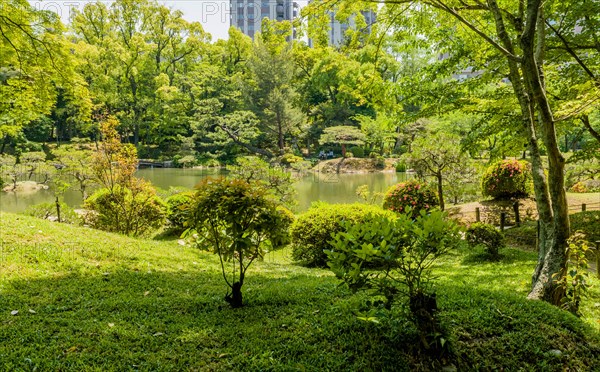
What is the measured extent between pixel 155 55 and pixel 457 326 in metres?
37.9

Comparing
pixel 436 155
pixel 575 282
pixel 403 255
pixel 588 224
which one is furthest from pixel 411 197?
pixel 403 255

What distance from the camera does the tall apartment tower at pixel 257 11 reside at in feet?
213

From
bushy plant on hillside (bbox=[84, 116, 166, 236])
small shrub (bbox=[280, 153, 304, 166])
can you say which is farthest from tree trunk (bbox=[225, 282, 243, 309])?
small shrub (bbox=[280, 153, 304, 166])

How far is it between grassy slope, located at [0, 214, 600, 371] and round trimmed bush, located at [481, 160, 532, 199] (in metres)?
6.02

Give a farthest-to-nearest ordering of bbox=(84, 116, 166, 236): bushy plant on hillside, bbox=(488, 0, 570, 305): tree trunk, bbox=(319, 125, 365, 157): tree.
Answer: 1. bbox=(319, 125, 365, 157): tree
2. bbox=(84, 116, 166, 236): bushy plant on hillside
3. bbox=(488, 0, 570, 305): tree trunk

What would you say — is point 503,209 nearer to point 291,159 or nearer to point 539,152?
point 539,152

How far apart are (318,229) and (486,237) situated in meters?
3.04

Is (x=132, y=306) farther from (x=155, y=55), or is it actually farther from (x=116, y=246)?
(x=155, y=55)

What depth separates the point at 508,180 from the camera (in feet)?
33.1

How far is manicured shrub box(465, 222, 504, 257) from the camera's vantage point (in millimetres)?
6711

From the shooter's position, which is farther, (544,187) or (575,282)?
(544,187)

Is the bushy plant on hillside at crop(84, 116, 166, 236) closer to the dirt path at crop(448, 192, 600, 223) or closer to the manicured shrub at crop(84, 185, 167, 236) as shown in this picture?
the manicured shrub at crop(84, 185, 167, 236)

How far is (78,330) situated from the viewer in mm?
2885

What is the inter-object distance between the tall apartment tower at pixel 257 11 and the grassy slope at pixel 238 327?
66358 millimetres
